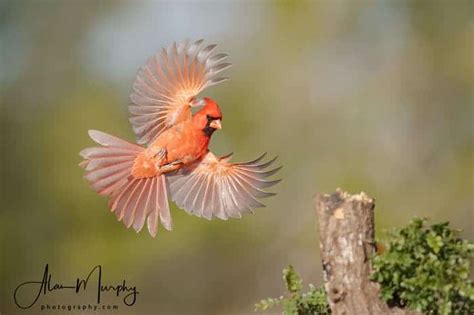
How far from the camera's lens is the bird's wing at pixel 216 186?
2.59m

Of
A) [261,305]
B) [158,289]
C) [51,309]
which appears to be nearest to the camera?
[261,305]

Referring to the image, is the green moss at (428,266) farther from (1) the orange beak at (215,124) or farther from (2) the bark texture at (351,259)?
(1) the orange beak at (215,124)

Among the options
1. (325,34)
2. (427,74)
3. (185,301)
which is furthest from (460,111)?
(185,301)

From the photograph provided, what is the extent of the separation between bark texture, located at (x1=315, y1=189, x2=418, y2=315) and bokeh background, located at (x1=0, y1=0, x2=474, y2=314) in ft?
3.61

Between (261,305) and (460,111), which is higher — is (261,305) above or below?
below

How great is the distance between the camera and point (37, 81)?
3166mm

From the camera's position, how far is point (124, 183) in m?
2.62

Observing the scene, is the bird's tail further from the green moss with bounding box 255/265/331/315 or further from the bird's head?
the green moss with bounding box 255/265/331/315

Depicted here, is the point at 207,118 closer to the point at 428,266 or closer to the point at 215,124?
the point at 215,124

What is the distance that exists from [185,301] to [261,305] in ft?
4.41

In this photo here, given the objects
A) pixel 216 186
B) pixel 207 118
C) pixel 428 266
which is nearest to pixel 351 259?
pixel 428 266

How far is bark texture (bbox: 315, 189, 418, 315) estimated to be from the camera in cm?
171

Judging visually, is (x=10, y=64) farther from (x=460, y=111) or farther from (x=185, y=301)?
(x=460, y=111)
